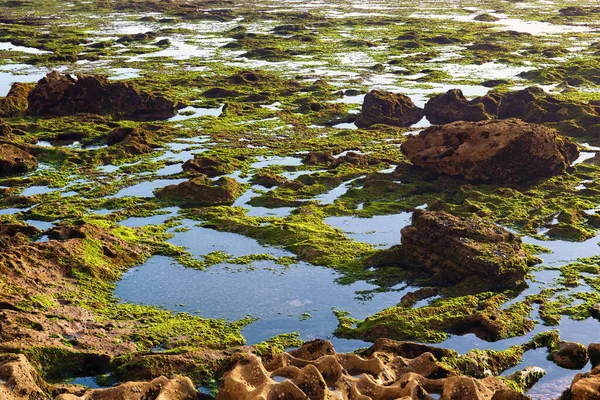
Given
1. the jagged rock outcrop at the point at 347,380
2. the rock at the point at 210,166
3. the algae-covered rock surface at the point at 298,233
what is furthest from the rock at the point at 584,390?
the rock at the point at 210,166

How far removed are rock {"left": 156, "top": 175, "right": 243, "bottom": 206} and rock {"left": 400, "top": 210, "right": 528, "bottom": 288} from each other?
1004cm

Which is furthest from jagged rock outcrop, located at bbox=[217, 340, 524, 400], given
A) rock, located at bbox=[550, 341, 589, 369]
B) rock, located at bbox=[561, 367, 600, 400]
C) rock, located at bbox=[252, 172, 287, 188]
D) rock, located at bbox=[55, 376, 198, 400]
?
rock, located at bbox=[252, 172, 287, 188]

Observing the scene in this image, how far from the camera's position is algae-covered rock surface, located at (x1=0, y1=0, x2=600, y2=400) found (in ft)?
65.1

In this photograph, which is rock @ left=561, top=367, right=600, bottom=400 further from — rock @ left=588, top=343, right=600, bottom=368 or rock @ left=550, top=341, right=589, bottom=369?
rock @ left=550, top=341, right=589, bottom=369

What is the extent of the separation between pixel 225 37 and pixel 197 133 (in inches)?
1800

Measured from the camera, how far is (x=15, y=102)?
50.4 metres

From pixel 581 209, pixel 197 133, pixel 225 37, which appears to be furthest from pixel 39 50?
pixel 581 209

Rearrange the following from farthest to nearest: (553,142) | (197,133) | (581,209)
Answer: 1. (197,133)
2. (553,142)
3. (581,209)

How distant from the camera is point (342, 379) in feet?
54.2

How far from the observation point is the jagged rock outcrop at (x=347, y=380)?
1560cm

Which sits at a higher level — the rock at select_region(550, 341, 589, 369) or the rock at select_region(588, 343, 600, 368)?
the rock at select_region(588, 343, 600, 368)

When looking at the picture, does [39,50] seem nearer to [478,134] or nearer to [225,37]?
[225,37]

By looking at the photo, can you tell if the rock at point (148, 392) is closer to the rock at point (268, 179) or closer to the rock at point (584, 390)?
the rock at point (584, 390)

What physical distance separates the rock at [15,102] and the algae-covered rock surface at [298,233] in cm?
31
